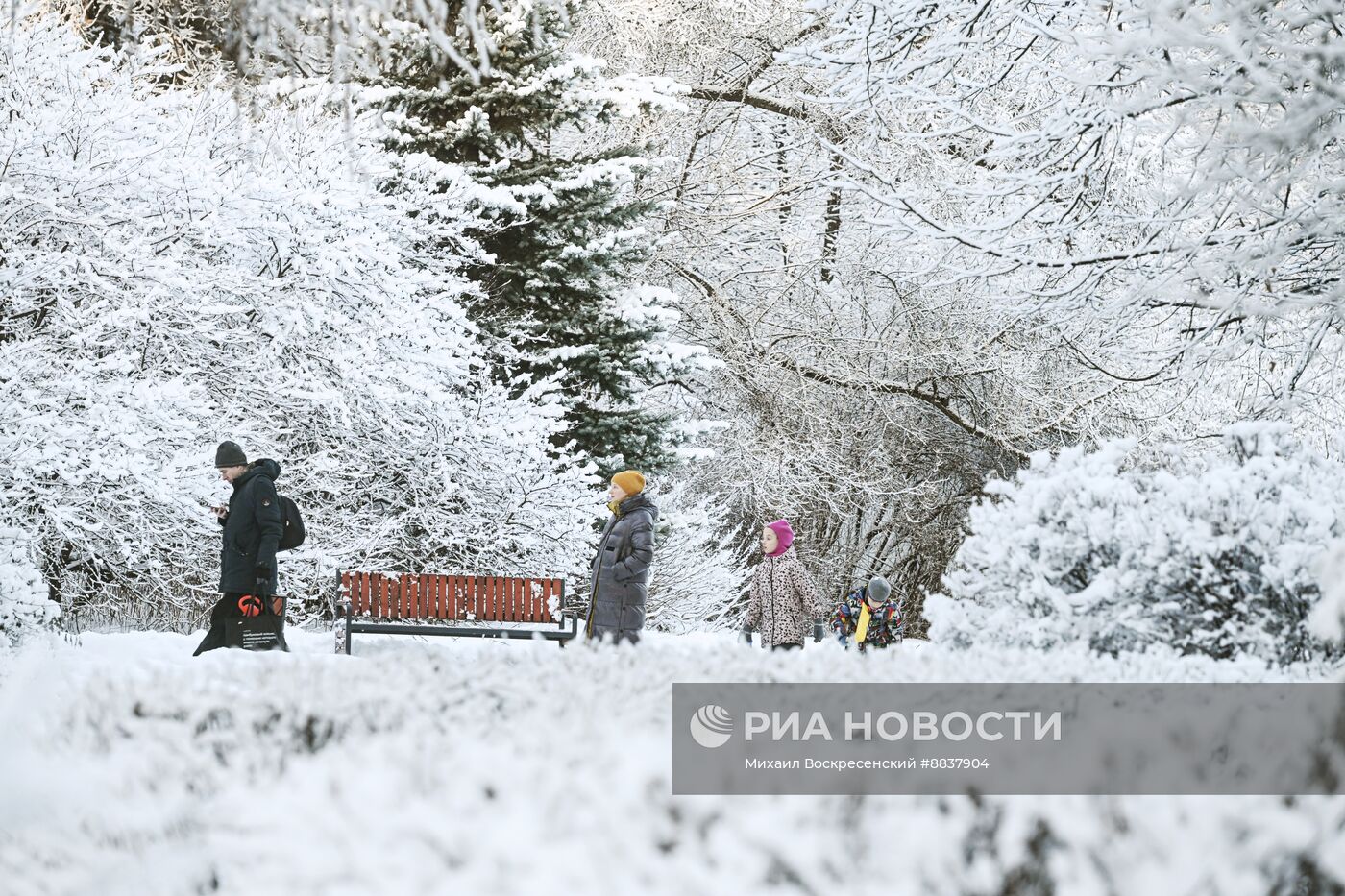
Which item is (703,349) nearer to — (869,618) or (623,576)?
(869,618)

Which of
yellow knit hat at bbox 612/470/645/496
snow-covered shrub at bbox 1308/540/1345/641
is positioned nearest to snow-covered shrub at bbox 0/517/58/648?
yellow knit hat at bbox 612/470/645/496

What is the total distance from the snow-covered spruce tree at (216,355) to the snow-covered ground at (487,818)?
5337 millimetres

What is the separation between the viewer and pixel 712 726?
313cm

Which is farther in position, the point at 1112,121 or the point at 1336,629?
the point at 1112,121

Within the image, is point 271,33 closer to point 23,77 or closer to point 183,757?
point 183,757

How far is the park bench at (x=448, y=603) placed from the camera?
10.9 m

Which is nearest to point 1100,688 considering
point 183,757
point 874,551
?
point 183,757

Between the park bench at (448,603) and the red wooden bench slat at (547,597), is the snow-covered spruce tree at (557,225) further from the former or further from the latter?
the park bench at (448,603)

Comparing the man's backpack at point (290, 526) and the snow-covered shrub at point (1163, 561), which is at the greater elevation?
the man's backpack at point (290, 526)

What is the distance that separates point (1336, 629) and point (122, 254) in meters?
9.00

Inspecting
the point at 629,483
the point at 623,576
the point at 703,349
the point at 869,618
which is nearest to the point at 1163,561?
the point at 623,576

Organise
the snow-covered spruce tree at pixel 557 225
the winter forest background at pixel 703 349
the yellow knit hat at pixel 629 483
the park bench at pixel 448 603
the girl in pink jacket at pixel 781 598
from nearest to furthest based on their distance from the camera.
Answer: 1. the winter forest background at pixel 703 349
2. the yellow knit hat at pixel 629 483
3. the girl in pink jacket at pixel 781 598
4. the park bench at pixel 448 603
5. the snow-covered spruce tree at pixel 557 225

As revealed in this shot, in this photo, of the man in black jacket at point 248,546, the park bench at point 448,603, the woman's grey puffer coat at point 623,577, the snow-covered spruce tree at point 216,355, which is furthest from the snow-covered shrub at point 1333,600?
the park bench at point 448,603

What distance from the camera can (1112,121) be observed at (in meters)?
7.49
